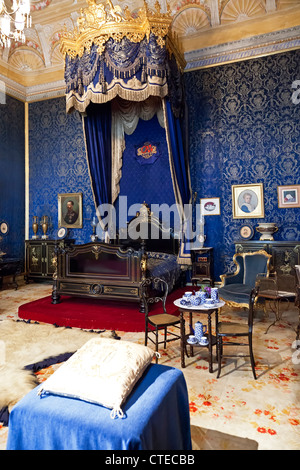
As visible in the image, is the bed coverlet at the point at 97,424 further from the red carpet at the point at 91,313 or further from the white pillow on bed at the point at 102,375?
the red carpet at the point at 91,313

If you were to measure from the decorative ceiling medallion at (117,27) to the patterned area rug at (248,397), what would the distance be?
437cm

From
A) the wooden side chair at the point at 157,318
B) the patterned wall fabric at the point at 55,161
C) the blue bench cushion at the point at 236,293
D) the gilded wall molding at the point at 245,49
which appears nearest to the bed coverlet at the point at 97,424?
the wooden side chair at the point at 157,318

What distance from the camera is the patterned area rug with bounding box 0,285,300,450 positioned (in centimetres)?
200

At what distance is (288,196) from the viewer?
5773 mm

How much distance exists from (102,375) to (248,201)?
5.22 metres

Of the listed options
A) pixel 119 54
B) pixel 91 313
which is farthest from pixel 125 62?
pixel 91 313

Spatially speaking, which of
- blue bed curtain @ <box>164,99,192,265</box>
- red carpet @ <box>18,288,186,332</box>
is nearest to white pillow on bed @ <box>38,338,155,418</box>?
red carpet @ <box>18,288,186,332</box>

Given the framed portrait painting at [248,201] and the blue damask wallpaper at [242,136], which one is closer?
the blue damask wallpaper at [242,136]

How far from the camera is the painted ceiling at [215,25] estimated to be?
227 inches

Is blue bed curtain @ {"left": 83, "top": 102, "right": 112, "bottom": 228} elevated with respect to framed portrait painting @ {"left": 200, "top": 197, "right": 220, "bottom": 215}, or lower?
elevated

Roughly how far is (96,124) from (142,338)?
4559 millimetres

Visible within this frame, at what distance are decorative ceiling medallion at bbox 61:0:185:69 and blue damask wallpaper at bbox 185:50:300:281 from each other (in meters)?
1.87

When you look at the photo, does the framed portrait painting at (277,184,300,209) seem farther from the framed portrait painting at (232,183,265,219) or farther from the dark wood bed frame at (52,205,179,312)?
the dark wood bed frame at (52,205,179,312)

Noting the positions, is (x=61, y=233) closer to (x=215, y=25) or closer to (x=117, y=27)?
(x=117, y=27)
